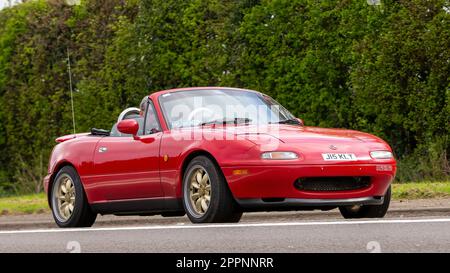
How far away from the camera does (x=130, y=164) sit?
11.7 m

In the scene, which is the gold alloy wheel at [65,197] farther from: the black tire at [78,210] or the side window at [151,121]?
the side window at [151,121]

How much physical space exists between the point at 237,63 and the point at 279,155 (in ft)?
36.2

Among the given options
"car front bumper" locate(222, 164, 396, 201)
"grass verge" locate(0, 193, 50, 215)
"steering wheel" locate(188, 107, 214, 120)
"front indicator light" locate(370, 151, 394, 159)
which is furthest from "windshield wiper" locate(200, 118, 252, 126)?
"grass verge" locate(0, 193, 50, 215)

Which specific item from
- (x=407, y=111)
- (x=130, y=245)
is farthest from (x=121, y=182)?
(x=407, y=111)

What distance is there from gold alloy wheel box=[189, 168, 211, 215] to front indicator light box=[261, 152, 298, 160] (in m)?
0.64

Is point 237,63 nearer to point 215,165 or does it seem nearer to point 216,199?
point 215,165

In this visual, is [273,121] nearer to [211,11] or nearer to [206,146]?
[206,146]

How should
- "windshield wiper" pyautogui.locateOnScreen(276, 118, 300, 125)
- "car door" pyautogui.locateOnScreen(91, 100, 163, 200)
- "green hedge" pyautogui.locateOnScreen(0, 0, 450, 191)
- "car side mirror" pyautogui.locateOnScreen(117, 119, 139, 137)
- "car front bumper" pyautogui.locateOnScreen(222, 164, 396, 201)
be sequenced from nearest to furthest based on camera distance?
"car front bumper" pyautogui.locateOnScreen(222, 164, 396, 201), "car door" pyautogui.locateOnScreen(91, 100, 163, 200), "car side mirror" pyautogui.locateOnScreen(117, 119, 139, 137), "windshield wiper" pyautogui.locateOnScreen(276, 118, 300, 125), "green hedge" pyautogui.locateOnScreen(0, 0, 450, 191)

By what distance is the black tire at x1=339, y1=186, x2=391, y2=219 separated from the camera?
11.2 m

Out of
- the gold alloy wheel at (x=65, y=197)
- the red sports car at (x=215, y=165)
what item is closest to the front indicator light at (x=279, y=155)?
the red sports car at (x=215, y=165)

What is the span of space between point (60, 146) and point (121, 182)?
1.54 meters

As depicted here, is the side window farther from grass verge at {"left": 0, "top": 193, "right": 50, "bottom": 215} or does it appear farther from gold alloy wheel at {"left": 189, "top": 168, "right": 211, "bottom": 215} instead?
grass verge at {"left": 0, "top": 193, "right": 50, "bottom": 215}

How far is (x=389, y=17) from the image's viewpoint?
18.5 m

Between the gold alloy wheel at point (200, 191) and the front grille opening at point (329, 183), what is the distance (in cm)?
88
